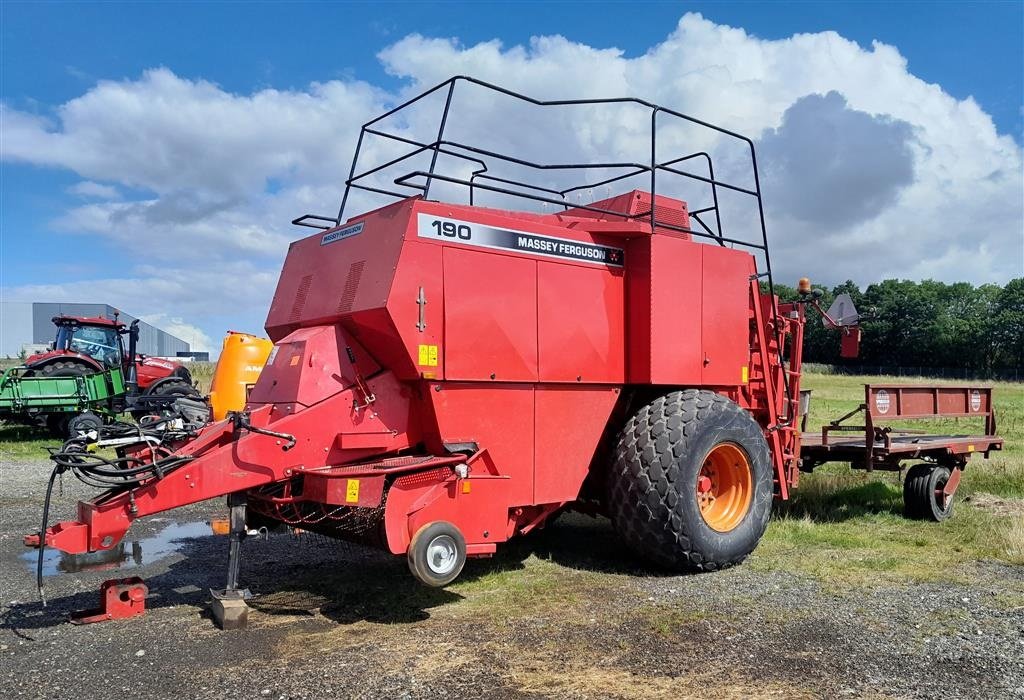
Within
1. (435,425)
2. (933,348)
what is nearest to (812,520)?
(435,425)

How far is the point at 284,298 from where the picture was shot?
7.04m

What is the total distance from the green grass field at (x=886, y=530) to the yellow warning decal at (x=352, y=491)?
382 centimetres

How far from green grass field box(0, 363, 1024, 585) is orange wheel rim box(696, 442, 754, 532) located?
19.4 inches

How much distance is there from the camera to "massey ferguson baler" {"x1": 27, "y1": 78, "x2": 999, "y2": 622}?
548 cm

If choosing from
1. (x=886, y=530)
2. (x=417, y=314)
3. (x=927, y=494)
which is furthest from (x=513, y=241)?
(x=927, y=494)

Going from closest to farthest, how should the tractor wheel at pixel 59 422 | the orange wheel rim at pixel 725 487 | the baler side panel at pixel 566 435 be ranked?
the baler side panel at pixel 566 435
the orange wheel rim at pixel 725 487
the tractor wheel at pixel 59 422

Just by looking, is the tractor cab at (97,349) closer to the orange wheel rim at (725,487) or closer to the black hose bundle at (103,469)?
the black hose bundle at (103,469)

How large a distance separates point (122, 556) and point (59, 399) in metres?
11.6

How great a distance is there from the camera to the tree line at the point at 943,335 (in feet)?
240

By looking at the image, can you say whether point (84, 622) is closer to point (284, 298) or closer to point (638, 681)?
point (284, 298)

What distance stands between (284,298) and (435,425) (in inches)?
83.3

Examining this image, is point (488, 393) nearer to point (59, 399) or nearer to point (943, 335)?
point (59, 399)

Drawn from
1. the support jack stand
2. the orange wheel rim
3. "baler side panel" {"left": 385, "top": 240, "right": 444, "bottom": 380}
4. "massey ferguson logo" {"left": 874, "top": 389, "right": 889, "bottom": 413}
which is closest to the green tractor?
the support jack stand

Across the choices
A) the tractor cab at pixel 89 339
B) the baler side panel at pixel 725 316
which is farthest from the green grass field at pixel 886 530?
the tractor cab at pixel 89 339
